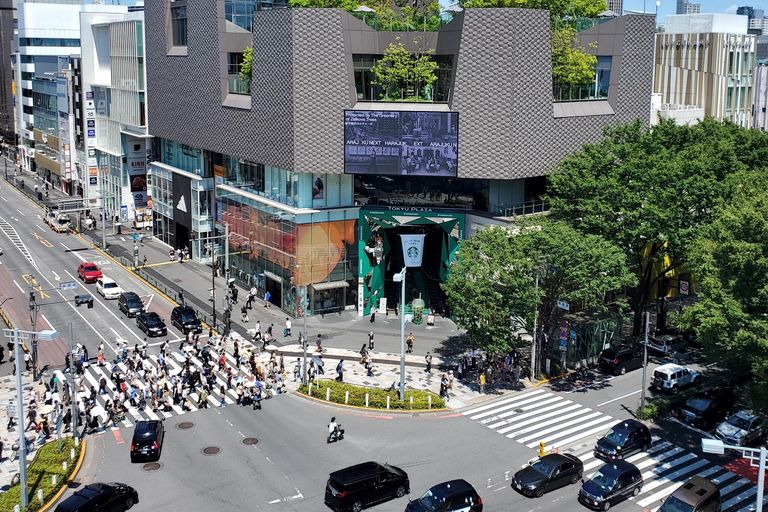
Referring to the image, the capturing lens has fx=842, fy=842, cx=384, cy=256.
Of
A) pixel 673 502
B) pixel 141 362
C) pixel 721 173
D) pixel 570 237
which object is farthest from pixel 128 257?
pixel 673 502

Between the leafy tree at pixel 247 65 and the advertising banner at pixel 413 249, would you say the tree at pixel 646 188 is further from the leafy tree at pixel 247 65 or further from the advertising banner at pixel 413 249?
the leafy tree at pixel 247 65

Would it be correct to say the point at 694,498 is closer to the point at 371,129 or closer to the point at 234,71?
the point at 371,129

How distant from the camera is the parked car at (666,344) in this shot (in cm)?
6519

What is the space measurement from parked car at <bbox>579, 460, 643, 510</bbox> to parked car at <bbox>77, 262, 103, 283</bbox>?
186 feet

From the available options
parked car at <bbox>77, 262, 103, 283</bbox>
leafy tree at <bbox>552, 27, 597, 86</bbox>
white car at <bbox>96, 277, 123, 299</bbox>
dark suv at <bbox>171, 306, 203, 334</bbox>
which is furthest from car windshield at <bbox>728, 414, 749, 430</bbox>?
parked car at <bbox>77, 262, 103, 283</bbox>

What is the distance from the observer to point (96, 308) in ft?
247

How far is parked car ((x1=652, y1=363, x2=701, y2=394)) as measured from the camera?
57.3m

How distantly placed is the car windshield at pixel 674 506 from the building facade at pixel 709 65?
269ft

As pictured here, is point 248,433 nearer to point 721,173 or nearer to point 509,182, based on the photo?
point 509,182

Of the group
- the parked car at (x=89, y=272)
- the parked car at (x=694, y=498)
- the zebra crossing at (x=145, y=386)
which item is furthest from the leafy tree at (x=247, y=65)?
the parked car at (x=694, y=498)

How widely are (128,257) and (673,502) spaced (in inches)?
2666

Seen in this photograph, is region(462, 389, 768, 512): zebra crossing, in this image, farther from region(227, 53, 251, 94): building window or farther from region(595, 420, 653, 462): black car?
region(227, 53, 251, 94): building window

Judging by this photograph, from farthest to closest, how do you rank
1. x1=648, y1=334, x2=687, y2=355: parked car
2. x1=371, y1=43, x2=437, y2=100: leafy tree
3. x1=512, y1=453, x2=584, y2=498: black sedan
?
1. x1=371, y1=43, x2=437, y2=100: leafy tree
2. x1=648, y1=334, x2=687, y2=355: parked car
3. x1=512, y1=453, x2=584, y2=498: black sedan

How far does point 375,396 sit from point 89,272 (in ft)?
134
